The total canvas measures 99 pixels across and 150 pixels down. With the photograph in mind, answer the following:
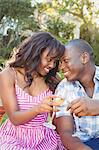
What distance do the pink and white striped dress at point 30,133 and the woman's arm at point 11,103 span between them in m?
0.06

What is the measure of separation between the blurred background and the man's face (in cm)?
1453

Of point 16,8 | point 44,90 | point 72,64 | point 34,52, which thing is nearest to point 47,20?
point 16,8

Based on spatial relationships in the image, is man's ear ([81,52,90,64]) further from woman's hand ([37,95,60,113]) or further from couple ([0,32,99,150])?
woman's hand ([37,95,60,113])

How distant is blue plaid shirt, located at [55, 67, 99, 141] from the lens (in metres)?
3.06

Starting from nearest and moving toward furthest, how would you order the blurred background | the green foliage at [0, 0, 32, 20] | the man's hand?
the man's hand, the green foliage at [0, 0, 32, 20], the blurred background

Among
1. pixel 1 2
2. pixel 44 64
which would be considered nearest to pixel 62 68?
pixel 44 64

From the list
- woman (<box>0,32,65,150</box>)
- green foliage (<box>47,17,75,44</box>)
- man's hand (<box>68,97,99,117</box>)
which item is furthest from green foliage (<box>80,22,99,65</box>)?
man's hand (<box>68,97,99,117</box>)

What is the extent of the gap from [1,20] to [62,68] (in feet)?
62.6

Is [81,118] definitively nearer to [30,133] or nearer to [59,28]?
[30,133]

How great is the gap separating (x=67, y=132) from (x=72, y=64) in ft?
1.56

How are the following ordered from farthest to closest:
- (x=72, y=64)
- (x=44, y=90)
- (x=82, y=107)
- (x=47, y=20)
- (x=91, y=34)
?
(x=91, y=34) → (x=47, y=20) → (x=44, y=90) → (x=72, y=64) → (x=82, y=107)

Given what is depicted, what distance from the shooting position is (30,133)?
10.3 ft

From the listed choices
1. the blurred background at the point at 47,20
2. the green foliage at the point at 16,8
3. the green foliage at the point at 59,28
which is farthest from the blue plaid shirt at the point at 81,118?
the green foliage at the point at 59,28

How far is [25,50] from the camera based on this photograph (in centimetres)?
318
